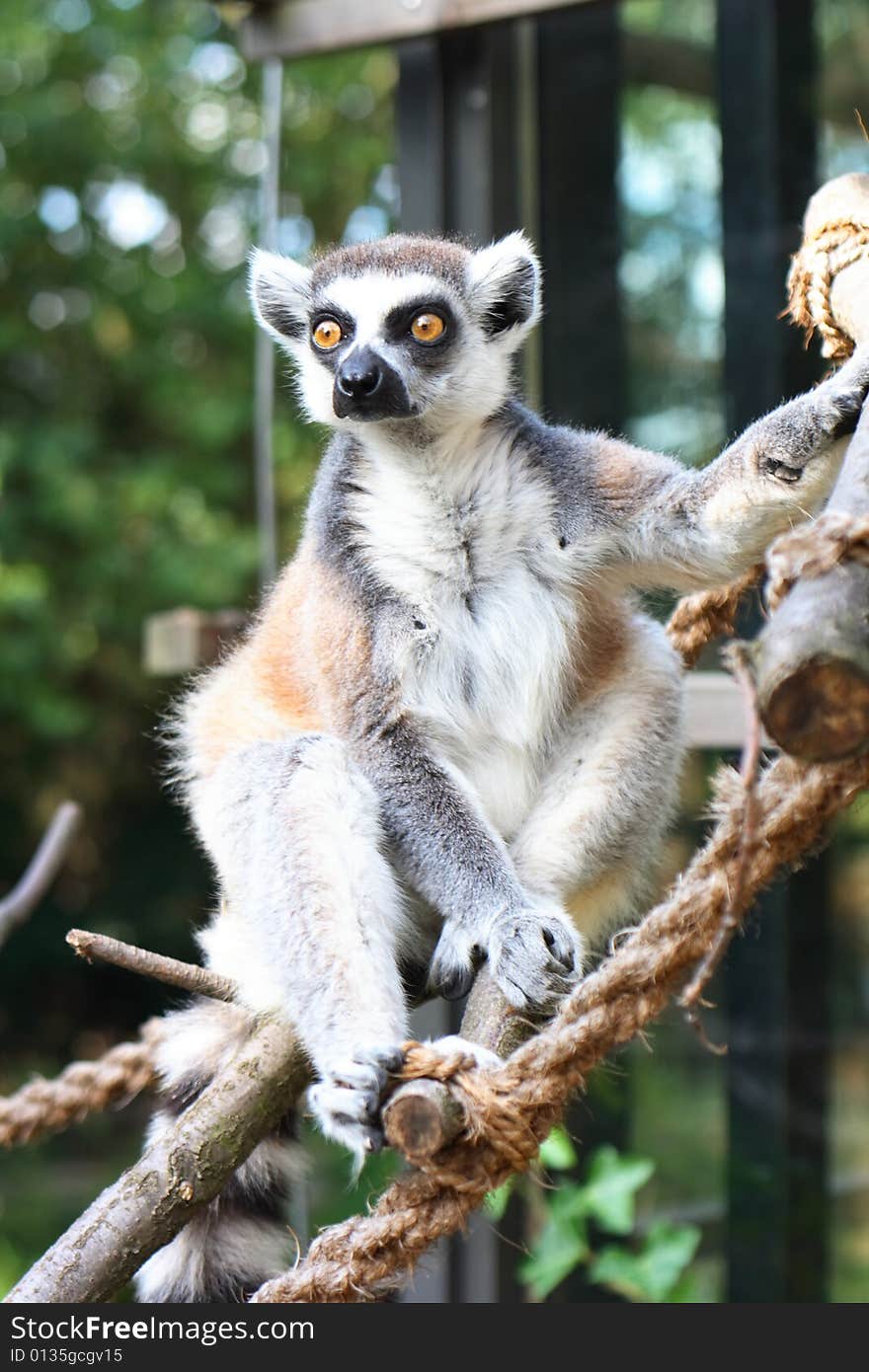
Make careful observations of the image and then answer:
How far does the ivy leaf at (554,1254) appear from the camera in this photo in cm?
299

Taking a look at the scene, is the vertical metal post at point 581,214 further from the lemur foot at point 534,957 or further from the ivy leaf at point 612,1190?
the lemur foot at point 534,957

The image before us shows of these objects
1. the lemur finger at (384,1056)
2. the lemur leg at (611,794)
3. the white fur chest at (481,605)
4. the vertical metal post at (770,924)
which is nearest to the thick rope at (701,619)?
the lemur leg at (611,794)

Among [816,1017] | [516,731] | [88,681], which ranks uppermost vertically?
[516,731]

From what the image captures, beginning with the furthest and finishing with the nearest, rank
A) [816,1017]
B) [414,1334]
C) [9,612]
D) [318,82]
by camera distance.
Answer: [318,82], [9,612], [816,1017], [414,1334]

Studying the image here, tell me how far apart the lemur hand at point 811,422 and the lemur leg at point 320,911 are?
29.7 inches

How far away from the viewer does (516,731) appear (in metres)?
2.16

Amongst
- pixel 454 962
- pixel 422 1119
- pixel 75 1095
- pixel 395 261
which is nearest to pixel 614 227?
pixel 395 261

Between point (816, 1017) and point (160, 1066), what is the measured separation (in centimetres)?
189

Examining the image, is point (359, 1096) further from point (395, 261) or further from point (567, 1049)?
point (395, 261)

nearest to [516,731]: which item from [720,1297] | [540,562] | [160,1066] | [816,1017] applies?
[540,562]

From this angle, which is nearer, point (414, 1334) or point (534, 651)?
point (414, 1334)

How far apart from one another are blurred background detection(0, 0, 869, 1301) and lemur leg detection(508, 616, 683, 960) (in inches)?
22.9

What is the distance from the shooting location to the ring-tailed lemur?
189cm

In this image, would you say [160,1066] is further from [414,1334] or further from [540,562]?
[540,562]
